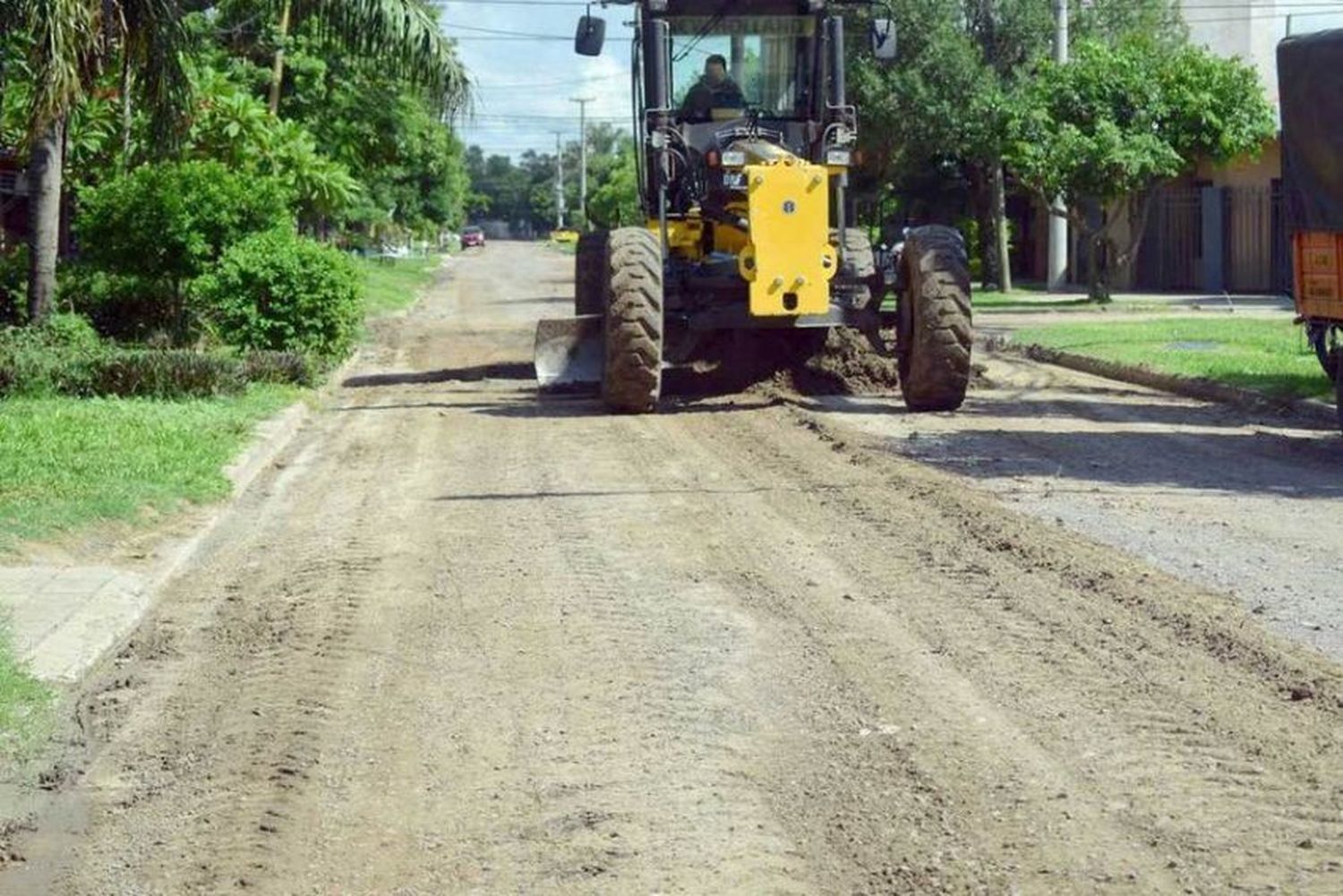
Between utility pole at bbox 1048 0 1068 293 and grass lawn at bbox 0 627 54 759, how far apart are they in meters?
31.0

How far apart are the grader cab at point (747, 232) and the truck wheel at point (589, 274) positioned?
133cm

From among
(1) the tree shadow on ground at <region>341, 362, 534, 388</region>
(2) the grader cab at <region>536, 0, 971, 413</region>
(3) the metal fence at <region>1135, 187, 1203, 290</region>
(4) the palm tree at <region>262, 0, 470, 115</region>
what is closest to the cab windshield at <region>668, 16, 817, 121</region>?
(2) the grader cab at <region>536, 0, 971, 413</region>

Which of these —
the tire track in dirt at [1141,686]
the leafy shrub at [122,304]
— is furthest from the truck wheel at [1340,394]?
the leafy shrub at [122,304]

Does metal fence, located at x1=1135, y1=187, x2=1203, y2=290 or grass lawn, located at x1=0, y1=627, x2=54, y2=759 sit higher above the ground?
metal fence, located at x1=1135, y1=187, x2=1203, y2=290

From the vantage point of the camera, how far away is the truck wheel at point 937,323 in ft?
56.7

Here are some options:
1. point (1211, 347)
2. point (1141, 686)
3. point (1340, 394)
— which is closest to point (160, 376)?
point (1340, 394)

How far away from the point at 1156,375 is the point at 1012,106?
15532mm

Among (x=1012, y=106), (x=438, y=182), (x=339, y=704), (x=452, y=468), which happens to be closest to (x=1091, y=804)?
(x=339, y=704)

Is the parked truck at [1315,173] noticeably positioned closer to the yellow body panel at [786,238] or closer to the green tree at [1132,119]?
the yellow body panel at [786,238]

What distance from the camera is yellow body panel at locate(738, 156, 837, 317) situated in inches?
674

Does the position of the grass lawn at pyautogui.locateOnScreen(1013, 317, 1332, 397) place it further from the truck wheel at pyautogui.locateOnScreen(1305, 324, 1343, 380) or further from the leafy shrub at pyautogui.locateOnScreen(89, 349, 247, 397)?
the leafy shrub at pyautogui.locateOnScreen(89, 349, 247, 397)

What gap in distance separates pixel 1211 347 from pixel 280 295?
35.3ft

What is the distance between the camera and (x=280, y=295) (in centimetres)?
2161

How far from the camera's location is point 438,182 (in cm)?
7125
